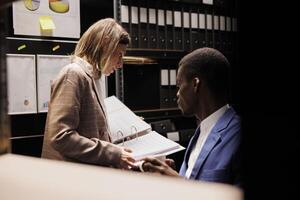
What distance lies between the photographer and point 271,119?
38 cm

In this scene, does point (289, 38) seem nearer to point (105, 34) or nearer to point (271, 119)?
point (271, 119)

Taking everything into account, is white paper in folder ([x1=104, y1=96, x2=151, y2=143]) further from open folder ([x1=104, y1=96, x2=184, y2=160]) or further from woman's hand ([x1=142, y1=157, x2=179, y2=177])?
woman's hand ([x1=142, y1=157, x2=179, y2=177])

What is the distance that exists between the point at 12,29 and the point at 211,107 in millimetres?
1147

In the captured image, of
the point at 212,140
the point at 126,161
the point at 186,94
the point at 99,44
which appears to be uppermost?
the point at 99,44

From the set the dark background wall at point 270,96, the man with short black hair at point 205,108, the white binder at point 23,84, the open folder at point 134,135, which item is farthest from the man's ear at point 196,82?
the white binder at point 23,84

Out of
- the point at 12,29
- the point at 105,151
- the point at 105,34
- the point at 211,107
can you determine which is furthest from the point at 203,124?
the point at 12,29

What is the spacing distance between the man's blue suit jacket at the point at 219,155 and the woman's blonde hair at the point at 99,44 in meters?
0.55

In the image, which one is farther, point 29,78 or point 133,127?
point 29,78

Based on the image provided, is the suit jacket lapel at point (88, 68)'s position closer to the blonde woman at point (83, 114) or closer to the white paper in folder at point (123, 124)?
the blonde woman at point (83, 114)

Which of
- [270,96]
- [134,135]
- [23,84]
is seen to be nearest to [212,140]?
[134,135]

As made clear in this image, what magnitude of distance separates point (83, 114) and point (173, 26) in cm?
105

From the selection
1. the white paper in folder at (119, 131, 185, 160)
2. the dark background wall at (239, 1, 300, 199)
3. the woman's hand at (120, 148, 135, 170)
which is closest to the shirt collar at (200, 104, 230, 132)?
the white paper in folder at (119, 131, 185, 160)

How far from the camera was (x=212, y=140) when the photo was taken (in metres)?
1.13

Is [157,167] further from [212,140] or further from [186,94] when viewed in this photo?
[186,94]
